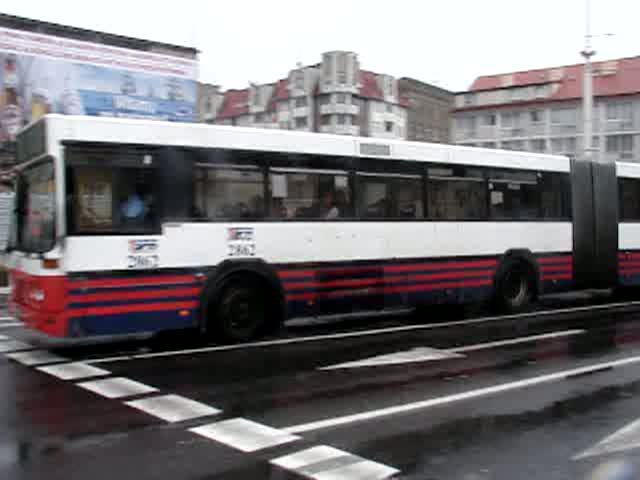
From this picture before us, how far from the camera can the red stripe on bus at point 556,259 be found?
14.1 meters

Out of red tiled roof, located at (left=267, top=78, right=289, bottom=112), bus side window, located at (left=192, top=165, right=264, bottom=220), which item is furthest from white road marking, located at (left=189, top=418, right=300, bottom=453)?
red tiled roof, located at (left=267, top=78, right=289, bottom=112)

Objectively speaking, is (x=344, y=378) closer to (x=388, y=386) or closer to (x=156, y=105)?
(x=388, y=386)

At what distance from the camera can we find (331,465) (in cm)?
518

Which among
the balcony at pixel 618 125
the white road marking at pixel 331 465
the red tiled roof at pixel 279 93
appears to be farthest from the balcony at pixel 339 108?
the white road marking at pixel 331 465

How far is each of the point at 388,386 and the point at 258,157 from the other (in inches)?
161

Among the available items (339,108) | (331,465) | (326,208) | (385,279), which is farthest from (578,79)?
(331,465)

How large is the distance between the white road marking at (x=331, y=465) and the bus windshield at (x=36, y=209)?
15.6ft

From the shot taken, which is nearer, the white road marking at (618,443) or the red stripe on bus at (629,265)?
the white road marking at (618,443)

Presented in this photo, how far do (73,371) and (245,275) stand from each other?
111 inches

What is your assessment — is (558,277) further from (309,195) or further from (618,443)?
(618,443)

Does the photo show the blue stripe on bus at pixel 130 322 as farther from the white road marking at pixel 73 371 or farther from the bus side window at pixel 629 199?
the bus side window at pixel 629 199

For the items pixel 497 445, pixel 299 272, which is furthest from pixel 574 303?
Answer: pixel 497 445

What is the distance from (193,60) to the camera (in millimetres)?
28484

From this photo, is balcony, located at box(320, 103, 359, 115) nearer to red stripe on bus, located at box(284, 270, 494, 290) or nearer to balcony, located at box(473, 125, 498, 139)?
balcony, located at box(473, 125, 498, 139)
